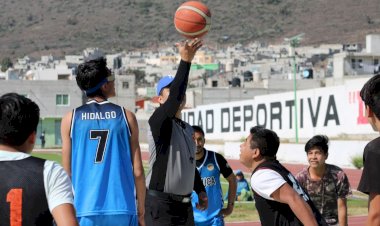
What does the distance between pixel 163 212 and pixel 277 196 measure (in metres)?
1.46

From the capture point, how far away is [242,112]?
206 feet

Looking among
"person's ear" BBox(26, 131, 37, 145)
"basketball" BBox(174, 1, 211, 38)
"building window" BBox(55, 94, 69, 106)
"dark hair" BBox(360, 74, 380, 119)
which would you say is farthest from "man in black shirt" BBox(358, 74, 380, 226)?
"building window" BBox(55, 94, 69, 106)

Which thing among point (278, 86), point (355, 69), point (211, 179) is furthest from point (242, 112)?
point (211, 179)

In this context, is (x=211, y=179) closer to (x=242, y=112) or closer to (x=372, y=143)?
(x=372, y=143)

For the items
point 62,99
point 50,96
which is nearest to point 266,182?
→ point 50,96

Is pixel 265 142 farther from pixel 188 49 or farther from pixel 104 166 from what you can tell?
pixel 104 166

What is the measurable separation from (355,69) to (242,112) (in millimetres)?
23436

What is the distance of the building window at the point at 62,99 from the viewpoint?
86.6 meters

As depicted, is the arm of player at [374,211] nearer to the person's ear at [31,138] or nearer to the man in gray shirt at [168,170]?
the person's ear at [31,138]

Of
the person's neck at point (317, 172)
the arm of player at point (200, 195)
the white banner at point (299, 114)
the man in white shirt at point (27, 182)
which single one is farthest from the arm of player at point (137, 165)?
the white banner at point (299, 114)

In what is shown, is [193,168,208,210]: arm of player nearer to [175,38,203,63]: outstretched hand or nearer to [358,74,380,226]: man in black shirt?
[175,38,203,63]: outstretched hand

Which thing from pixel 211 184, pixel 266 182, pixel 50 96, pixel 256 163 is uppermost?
pixel 256 163

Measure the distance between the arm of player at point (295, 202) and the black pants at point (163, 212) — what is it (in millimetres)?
1388

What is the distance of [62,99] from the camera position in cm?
8688
